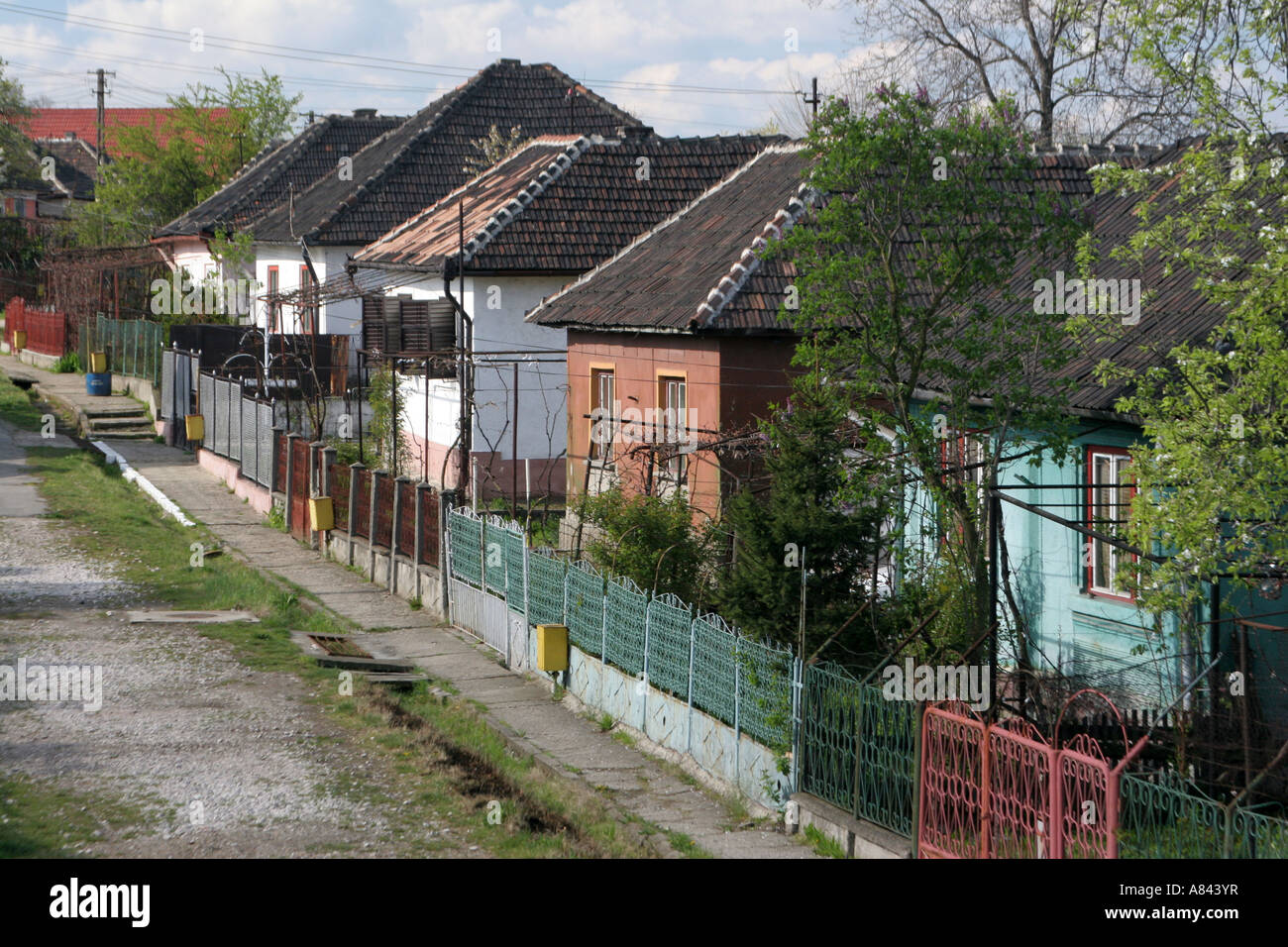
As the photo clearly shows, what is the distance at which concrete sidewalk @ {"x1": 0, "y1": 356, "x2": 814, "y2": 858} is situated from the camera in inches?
394

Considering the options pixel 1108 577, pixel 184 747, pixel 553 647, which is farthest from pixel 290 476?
pixel 1108 577

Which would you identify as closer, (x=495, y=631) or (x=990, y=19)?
(x=495, y=631)

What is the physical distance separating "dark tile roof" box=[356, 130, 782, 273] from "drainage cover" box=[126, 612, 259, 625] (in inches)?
329

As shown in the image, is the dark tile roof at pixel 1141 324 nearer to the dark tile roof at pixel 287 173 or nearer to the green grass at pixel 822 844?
the green grass at pixel 822 844

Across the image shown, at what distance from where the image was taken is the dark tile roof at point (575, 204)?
23766mm

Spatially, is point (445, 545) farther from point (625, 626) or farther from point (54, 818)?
point (54, 818)

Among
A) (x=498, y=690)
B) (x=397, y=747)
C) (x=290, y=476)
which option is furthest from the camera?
(x=290, y=476)

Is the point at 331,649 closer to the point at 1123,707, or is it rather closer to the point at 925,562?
the point at 925,562

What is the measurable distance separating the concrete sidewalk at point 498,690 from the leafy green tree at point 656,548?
4.92 ft

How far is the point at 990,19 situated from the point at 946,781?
24192mm

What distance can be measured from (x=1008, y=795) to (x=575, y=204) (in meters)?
18.8

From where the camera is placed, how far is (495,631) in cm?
1541

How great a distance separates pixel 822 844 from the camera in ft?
30.1
